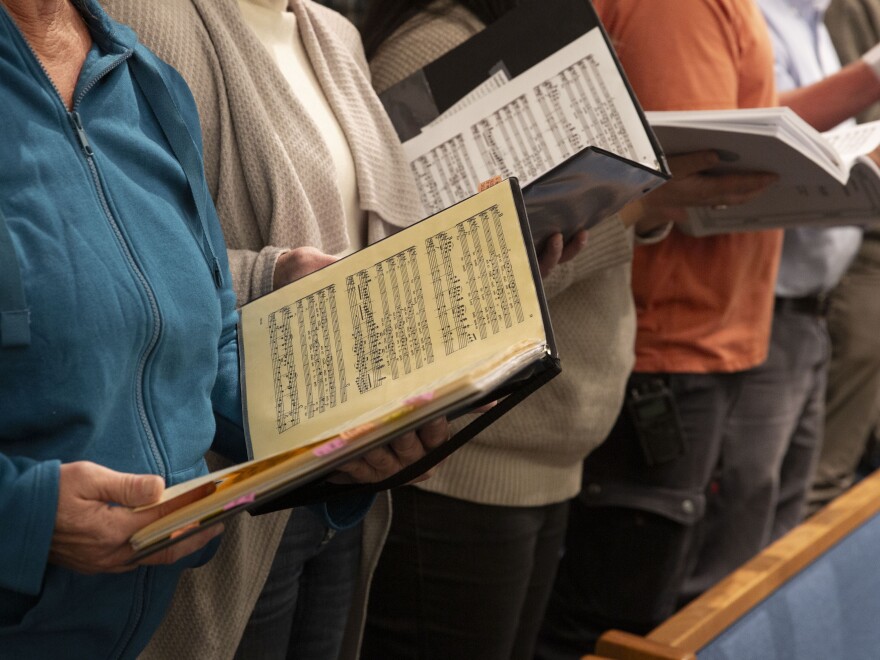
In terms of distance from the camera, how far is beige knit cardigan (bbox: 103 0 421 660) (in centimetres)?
103

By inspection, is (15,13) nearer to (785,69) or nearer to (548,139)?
(548,139)

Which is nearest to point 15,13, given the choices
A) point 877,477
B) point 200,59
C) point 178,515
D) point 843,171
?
point 200,59

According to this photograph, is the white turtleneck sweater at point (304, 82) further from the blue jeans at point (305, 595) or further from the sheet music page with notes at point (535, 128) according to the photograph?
the blue jeans at point (305, 595)

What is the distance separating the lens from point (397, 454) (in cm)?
89

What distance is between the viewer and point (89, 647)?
82 cm

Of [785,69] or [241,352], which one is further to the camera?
[785,69]

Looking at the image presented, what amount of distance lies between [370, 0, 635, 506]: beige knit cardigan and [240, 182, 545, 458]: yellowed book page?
50 cm

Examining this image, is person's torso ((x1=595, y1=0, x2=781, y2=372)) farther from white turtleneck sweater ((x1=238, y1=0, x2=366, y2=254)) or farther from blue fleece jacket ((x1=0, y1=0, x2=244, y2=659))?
blue fleece jacket ((x1=0, y1=0, x2=244, y2=659))

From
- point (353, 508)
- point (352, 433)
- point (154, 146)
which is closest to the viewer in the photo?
point (352, 433)

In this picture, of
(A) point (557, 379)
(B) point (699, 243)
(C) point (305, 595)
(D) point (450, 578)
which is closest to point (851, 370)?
(B) point (699, 243)

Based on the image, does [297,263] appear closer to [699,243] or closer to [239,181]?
[239,181]

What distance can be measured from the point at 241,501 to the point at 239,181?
501mm

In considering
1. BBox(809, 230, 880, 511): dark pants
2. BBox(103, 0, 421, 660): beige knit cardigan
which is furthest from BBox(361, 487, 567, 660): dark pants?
BBox(809, 230, 880, 511): dark pants

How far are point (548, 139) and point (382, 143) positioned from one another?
203 mm
